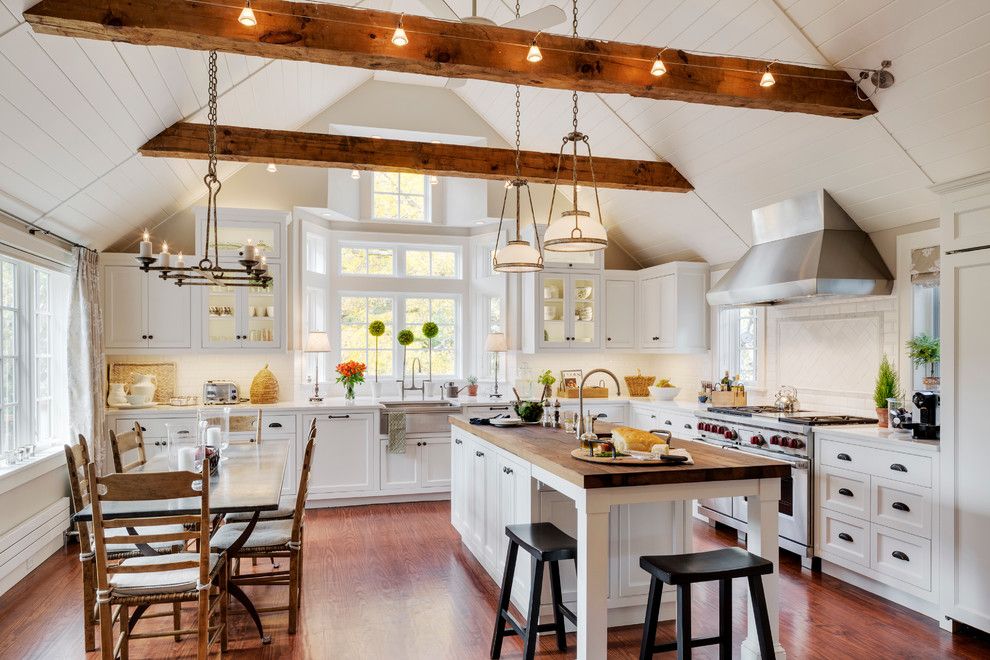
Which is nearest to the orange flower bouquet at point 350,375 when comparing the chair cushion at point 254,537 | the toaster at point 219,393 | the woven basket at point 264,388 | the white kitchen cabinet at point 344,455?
the white kitchen cabinet at point 344,455

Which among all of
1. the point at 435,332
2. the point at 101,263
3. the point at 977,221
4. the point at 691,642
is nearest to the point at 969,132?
the point at 977,221

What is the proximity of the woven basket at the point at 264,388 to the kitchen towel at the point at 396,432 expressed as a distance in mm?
1122

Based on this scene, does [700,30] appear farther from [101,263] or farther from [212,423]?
[101,263]

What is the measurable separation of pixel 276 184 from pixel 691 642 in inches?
223

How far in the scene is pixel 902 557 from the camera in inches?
153

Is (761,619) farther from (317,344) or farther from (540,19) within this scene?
(317,344)

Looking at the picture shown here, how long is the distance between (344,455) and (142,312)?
224 cm

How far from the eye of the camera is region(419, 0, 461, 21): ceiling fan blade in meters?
3.48

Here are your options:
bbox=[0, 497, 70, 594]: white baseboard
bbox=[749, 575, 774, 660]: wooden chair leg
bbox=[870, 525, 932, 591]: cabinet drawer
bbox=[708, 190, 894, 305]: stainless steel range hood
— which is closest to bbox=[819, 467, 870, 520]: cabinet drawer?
bbox=[870, 525, 932, 591]: cabinet drawer

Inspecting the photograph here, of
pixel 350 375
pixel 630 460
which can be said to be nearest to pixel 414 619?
pixel 630 460

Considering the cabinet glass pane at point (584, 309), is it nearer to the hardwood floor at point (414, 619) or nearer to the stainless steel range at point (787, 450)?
the stainless steel range at point (787, 450)

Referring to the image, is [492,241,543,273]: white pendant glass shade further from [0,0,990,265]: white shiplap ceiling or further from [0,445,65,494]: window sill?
[0,445,65,494]: window sill

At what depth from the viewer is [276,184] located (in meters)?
6.66

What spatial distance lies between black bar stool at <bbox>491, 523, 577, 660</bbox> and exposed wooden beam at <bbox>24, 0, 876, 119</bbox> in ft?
7.49
